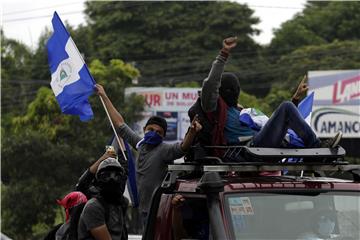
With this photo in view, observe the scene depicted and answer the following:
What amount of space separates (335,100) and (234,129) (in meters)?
29.3

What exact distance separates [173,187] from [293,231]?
0.90 meters

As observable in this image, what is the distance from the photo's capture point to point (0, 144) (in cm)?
2428

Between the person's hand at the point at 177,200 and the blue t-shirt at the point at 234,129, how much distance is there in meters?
0.58

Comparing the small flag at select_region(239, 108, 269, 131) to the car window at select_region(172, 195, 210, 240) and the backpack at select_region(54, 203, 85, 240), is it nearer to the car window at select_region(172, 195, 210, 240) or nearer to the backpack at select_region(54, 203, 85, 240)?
the car window at select_region(172, 195, 210, 240)

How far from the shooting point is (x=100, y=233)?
5.50 m

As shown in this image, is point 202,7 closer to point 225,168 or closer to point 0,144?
point 0,144

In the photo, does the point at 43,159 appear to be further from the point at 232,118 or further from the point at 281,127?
the point at 281,127

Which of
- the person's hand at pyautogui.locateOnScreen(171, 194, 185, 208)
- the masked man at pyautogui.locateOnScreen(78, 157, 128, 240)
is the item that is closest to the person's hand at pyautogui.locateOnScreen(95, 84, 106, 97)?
the masked man at pyautogui.locateOnScreen(78, 157, 128, 240)

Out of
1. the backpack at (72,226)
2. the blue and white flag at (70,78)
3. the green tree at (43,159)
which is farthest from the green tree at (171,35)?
the backpack at (72,226)

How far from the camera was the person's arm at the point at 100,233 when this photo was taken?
5496mm

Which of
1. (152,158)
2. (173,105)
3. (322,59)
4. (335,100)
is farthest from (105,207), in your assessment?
(322,59)

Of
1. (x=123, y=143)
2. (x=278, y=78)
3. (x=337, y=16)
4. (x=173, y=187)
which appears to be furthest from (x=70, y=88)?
(x=337, y=16)

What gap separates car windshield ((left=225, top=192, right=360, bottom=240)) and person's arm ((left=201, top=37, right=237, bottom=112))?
0.83m

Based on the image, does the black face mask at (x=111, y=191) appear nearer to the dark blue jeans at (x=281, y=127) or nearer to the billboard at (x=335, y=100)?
the dark blue jeans at (x=281, y=127)
